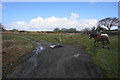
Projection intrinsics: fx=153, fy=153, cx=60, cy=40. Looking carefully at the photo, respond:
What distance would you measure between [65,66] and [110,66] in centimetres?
423

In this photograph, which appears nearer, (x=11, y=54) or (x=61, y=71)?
(x=61, y=71)

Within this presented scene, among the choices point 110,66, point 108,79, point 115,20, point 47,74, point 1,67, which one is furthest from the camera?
point 115,20

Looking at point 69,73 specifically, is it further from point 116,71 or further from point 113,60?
point 113,60

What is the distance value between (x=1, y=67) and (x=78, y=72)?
26.2ft

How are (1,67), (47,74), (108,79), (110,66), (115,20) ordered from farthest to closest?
(115,20)
(1,67)
(110,66)
(47,74)
(108,79)

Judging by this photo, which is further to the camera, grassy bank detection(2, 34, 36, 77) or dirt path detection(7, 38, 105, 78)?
grassy bank detection(2, 34, 36, 77)

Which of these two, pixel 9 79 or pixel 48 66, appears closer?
pixel 9 79

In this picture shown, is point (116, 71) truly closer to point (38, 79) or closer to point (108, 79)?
point (108, 79)

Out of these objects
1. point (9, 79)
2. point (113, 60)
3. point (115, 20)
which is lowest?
point (9, 79)

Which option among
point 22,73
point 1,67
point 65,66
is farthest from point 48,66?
point 1,67

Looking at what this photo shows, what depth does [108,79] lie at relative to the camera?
1141 cm

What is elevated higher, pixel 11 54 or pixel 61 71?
pixel 11 54

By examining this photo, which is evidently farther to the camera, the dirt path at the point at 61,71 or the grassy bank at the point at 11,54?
the grassy bank at the point at 11,54

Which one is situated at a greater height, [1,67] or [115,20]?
[115,20]
